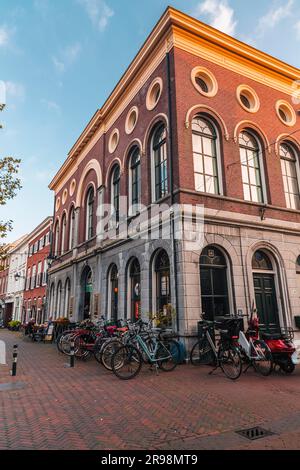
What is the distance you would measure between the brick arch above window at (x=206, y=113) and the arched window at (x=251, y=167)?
1.18 metres

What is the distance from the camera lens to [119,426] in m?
4.43

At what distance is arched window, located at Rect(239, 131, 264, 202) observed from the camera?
1315 cm

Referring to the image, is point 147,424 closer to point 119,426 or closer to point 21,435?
point 119,426

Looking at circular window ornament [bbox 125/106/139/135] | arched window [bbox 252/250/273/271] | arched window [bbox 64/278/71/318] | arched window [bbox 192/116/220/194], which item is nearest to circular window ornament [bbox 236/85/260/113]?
arched window [bbox 192/116/220/194]

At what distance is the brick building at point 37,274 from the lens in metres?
30.5

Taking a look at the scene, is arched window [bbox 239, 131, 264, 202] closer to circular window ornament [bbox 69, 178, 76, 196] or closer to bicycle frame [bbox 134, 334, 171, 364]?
bicycle frame [bbox 134, 334, 171, 364]

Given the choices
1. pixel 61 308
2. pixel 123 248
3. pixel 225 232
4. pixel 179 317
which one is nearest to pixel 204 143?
pixel 225 232

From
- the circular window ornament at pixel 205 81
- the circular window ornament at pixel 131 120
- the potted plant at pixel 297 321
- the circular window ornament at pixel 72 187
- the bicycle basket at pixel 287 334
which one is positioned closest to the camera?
the bicycle basket at pixel 287 334

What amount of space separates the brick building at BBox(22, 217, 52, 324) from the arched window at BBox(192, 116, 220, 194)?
21.5 m

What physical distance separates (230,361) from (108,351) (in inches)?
126

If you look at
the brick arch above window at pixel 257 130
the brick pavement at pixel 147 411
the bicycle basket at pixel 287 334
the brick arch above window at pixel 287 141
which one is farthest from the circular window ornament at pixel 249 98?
the brick pavement at pixel 147 411

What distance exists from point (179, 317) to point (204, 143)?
7.06 metres

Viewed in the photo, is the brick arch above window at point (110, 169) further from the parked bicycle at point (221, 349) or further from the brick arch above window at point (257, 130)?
the parked bicycle at point (221, 349)
